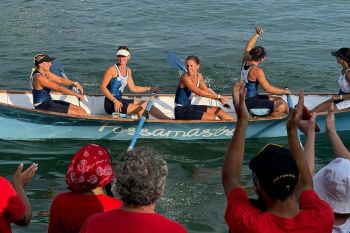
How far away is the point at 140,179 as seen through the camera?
10.2 ft

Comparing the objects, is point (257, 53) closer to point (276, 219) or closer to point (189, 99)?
point (189, 99)

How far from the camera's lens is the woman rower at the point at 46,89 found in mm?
9531

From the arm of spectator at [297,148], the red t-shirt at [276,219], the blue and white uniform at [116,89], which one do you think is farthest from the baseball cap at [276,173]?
the blue and white uniform at [116,89]

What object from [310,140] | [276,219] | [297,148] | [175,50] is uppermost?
[297,148]

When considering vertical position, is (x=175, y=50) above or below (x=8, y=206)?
below

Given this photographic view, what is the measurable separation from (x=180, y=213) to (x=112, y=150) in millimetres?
2486

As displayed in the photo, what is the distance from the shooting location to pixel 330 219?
314 centimetres

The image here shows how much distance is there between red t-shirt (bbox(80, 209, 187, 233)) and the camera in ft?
10.1

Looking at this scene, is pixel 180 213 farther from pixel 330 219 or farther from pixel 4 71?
pixel 4 71

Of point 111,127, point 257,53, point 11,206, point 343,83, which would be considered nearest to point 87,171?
point 11,206

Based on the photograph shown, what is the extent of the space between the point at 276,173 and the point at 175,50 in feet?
49.1

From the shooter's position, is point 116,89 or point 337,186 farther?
point 116,89

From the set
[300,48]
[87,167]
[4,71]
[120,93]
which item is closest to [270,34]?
[300,48]

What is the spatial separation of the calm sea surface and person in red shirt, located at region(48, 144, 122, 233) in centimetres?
388
